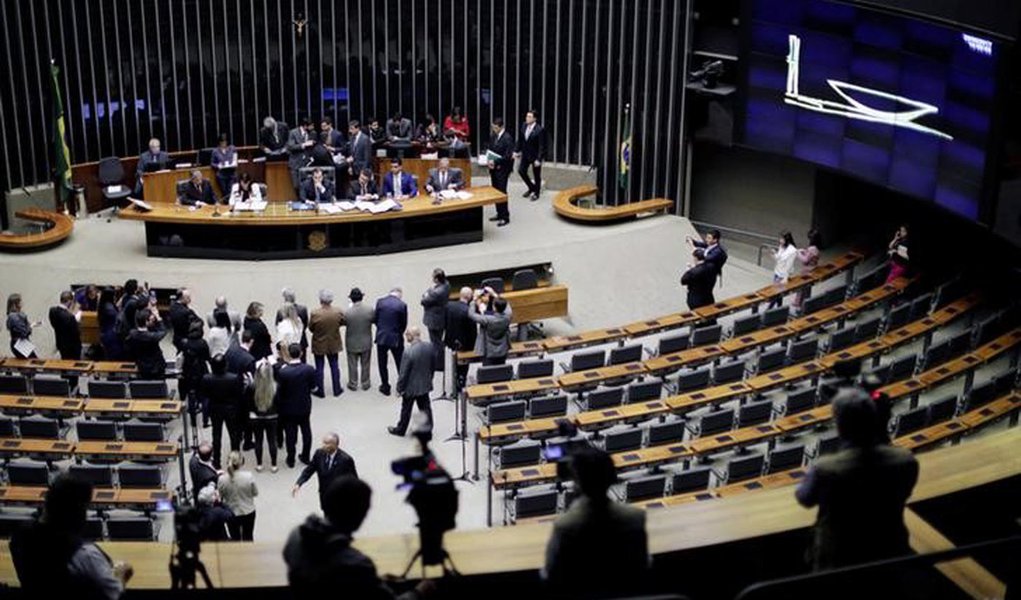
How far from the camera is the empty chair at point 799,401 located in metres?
12.9

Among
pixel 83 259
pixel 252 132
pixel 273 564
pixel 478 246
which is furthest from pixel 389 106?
pixel 273 564

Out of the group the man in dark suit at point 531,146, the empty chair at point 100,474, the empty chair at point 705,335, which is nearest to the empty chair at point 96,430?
the empty chair at point 100,474

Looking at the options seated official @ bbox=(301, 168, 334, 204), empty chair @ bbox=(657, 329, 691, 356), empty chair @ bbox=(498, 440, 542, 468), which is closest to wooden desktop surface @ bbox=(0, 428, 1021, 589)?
empty chair @ bbox=(498, 440, 542, 468)

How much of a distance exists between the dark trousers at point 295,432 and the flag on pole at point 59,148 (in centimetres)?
805

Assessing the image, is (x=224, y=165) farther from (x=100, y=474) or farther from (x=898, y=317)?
(x=898, y=317)

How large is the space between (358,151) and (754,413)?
8.27 m

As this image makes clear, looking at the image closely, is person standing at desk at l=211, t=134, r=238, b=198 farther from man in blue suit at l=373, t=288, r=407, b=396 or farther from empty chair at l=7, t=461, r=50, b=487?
empty chair at l=7, t=461, r=50, b=487

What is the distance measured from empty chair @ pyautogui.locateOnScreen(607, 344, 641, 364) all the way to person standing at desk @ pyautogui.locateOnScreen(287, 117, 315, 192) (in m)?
6.72

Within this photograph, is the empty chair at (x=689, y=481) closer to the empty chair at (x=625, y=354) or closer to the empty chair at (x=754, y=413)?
the empty chair at (x=754, y=413)

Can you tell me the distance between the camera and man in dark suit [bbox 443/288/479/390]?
13836mm

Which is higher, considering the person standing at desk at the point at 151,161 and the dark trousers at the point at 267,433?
the person standing at desk at the point at 151,161

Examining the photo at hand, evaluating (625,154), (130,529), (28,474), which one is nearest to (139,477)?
(28,474)

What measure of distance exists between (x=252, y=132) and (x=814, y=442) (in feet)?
36.9

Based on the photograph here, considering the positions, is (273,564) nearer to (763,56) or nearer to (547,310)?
(547,310)
